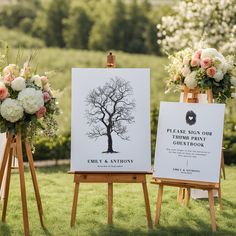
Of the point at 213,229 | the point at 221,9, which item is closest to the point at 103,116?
the point at 213,229

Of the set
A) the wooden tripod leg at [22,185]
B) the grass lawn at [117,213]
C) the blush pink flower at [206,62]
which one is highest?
the blush pink flower at [206,62]

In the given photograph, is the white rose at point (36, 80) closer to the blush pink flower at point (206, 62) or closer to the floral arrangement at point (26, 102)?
the floral arrangement at point (26, 102)

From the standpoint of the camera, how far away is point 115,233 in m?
7.14

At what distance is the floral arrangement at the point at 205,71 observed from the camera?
8.00m

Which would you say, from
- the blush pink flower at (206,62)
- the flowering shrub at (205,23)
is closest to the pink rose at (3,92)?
the blush pink flower at (206,62)

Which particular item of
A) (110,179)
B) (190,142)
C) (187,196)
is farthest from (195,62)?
(110,179)

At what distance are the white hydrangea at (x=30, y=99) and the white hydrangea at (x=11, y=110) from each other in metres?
0.06

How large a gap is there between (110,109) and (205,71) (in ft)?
4.72

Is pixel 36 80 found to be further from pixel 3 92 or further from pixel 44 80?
pixel 3 92

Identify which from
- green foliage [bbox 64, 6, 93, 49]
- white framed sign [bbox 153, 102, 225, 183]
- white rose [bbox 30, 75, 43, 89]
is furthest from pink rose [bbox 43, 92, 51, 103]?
green foliage [bbox 64, 6, 93, 49]

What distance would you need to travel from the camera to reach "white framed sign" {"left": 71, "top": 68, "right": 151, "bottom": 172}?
7.32 metres

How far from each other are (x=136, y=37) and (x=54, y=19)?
28.0 feet

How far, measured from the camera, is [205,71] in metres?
8.04

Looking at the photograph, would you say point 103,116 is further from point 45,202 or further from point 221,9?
point 221,9
